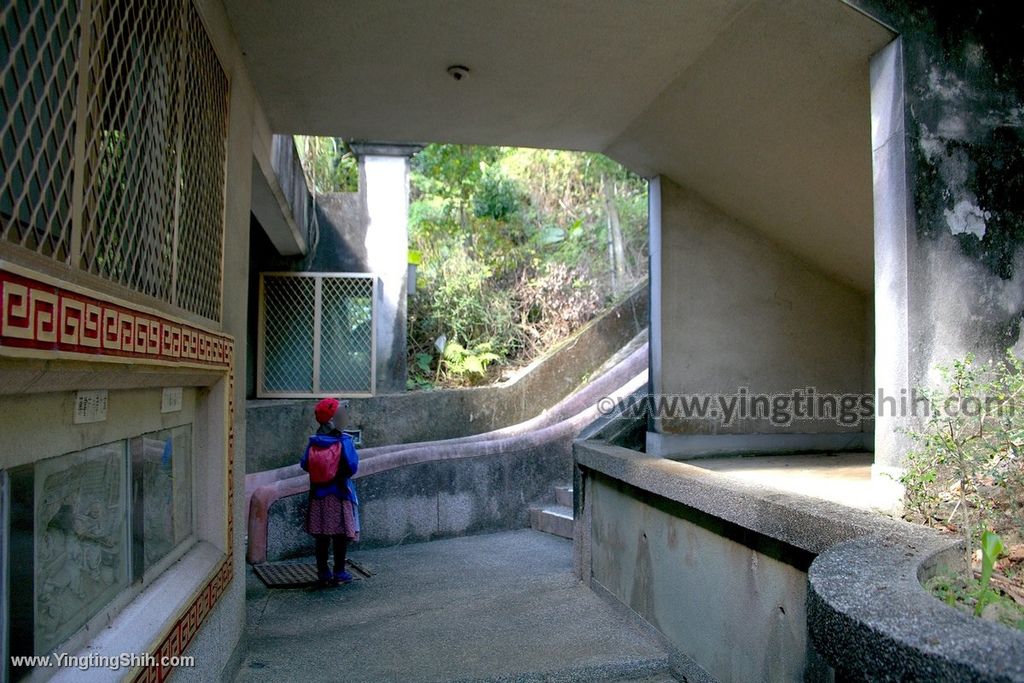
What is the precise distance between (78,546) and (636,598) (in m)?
3.61

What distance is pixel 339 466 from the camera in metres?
6.17

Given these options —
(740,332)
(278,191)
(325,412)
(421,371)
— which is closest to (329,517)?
(325,412)

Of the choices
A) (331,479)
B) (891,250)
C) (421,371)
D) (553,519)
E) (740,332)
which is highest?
(891,250)

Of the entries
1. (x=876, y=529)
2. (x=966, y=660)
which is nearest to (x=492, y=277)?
(x=876, y=529)

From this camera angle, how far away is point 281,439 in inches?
348

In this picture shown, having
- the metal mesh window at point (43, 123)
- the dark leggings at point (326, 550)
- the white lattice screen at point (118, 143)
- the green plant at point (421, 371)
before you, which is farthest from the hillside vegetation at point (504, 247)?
the metal mesh window at point (43, 123)

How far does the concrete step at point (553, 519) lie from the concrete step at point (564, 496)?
0.18 ft

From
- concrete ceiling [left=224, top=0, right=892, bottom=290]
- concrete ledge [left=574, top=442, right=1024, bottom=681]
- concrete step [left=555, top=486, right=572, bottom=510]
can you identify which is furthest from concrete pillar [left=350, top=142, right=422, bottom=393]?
concrete ledge [left=574, top=442, right=1024, bottom=681]

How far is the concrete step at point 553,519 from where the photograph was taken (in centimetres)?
806

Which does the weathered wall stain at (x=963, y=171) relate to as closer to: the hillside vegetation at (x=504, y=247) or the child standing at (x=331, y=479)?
the child standing at (x=331, y=479)

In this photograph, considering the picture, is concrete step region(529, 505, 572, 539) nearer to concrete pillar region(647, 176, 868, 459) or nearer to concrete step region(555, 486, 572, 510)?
concrete step region(555, 486, 572, 510)

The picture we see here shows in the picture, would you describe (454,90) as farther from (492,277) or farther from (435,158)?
(435,158)

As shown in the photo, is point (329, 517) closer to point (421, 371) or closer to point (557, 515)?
point (557, 515)

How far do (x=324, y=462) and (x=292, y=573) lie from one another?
1.37 metres
